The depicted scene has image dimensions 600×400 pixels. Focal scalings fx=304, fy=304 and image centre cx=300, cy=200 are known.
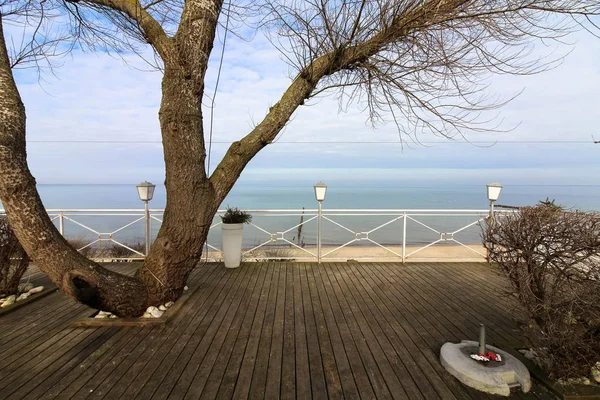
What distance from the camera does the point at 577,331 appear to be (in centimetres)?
188

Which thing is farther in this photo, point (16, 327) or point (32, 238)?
point (16, 327)

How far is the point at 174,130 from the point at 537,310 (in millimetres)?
3251

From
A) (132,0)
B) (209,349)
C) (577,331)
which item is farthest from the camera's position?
(132,0)

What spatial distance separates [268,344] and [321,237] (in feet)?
18.5

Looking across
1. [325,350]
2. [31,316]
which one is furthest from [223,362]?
[31,316]

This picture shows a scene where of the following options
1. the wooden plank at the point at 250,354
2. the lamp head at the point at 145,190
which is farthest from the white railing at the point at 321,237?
the wooden plank at the point at 250,354

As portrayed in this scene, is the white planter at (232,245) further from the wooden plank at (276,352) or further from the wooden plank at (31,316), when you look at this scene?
the wooden plank at (31,316)

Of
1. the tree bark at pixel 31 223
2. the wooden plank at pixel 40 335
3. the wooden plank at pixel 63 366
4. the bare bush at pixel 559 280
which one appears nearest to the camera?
the bare bush at pixel 559 280

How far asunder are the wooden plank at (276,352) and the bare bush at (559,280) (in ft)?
5.78

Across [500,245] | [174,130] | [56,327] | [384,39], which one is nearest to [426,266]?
[500,245]

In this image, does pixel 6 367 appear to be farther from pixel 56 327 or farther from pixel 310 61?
pixel 310 61

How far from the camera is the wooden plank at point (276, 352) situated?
195 centimetres

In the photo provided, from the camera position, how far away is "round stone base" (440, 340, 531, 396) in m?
1.95

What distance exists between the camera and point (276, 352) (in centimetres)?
240
